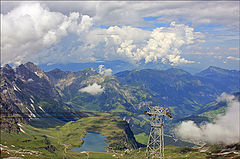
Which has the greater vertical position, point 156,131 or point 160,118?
point 160,118
